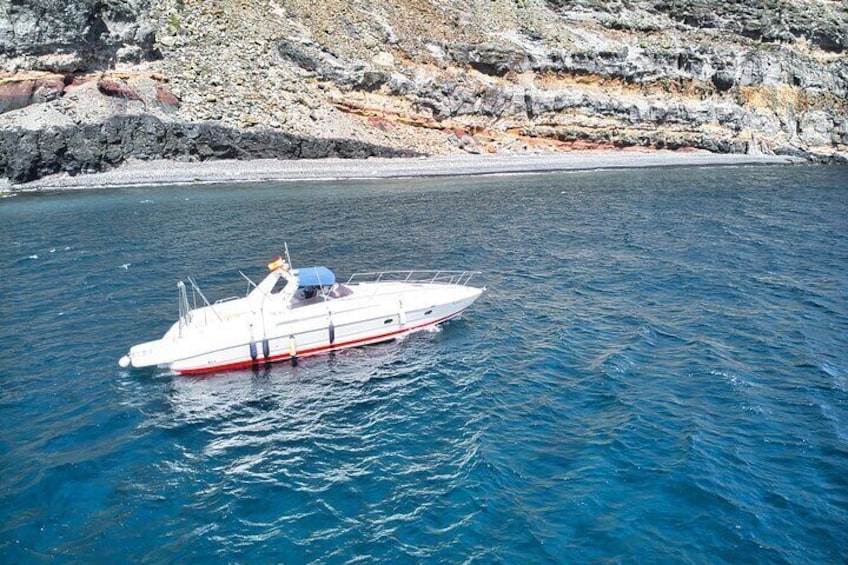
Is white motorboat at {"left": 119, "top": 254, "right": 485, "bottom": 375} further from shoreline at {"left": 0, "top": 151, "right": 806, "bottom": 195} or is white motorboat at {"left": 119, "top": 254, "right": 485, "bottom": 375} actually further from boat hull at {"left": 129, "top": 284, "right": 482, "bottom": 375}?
shoreline at {"left": 0, "top": 151, "right": 806, "bottom": 195}

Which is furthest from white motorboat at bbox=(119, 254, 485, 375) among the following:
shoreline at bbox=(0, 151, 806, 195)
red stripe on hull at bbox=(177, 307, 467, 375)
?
shoreline at bbox=(0, 151, 806, 195)

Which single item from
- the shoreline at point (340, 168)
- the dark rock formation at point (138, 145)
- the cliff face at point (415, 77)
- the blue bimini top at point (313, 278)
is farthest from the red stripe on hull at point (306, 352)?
the cliff face at point (415, 77)

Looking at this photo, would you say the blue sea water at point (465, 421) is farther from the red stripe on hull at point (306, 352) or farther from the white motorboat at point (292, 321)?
the white motorboat at point (292, 321)

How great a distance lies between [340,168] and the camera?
72188mm

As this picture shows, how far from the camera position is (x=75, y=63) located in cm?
6981

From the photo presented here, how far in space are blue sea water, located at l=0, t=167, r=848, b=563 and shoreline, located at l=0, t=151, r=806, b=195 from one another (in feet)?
89.0

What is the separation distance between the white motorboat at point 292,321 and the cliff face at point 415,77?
2024 inches

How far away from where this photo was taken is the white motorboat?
22875mm

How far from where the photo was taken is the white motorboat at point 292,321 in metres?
22.9

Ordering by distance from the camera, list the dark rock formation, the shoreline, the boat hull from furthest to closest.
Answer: the shoreline < the dark rock formation < the boat hull

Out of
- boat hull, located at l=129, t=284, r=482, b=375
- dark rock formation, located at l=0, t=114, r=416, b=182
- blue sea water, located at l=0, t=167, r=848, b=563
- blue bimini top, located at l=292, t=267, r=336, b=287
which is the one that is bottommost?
blue sea water, located at l=0, t=167, r=848, b=563

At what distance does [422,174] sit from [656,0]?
65021 millimetres

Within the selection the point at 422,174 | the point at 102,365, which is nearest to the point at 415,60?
the point at 422,174

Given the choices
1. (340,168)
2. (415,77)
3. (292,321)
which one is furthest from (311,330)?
(415,77)
